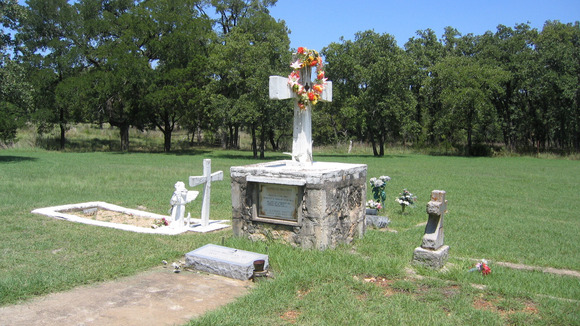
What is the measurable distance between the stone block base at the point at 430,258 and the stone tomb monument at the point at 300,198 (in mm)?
1267

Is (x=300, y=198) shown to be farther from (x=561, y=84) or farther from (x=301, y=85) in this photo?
(x=561, y=84)

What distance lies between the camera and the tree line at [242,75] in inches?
1142

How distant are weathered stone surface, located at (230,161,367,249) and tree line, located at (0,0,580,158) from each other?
19.5m

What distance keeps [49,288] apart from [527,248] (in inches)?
282

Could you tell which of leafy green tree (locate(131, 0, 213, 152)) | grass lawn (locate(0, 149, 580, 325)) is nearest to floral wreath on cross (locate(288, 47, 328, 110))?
grass lawn (locate(0, 149, 580, 325))

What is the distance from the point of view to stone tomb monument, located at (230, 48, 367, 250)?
→ 21.6ft

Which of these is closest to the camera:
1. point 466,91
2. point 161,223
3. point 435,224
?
point 435,224

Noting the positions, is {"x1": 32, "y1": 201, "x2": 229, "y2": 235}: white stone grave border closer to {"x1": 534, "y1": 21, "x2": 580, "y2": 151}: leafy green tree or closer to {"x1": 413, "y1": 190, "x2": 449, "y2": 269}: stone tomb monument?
{"x1": 413, "y1": 190, "x2": 449, "y2": 269}: stone tomb monument

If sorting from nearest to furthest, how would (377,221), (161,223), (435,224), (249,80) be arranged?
(435,224)
(161,223)
(377,221)
(249,80)

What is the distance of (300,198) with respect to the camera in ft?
21.9

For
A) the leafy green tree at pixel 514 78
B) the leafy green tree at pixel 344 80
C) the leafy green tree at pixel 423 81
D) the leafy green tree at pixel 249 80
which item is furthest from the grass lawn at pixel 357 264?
the leafy green tree at pixel 423 81

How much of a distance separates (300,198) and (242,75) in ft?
75.8

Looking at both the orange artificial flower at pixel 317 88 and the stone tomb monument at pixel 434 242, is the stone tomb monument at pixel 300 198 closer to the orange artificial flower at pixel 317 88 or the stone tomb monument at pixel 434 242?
the orange artificial flower at pixel 317 88

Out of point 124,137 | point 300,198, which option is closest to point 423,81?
point 124,137
